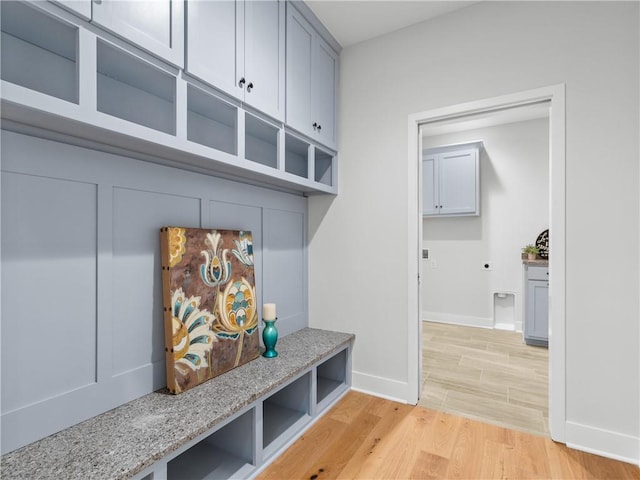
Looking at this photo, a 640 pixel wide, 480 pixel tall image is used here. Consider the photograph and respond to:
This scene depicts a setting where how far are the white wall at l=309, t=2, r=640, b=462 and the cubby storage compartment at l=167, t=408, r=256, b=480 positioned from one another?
1142mm

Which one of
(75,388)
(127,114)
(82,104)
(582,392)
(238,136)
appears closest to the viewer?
(82,104)

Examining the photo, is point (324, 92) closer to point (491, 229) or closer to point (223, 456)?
point (223, 456)

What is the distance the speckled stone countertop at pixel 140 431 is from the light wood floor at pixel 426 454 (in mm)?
439

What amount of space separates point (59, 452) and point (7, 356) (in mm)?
383

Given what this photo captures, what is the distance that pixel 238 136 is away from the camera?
1.72 metres

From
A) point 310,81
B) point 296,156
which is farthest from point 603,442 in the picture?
point 310,81

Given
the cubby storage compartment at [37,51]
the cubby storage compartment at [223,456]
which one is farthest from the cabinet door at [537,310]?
the cubby storage compartment at [37,51]

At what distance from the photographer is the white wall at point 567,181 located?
1.81 meters

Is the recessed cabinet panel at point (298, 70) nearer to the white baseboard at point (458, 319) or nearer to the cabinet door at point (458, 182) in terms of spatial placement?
the cabinet door at point (458, 182)

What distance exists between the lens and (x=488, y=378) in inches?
111

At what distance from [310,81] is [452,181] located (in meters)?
2.91

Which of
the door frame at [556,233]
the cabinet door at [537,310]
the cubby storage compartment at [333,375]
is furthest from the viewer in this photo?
the cabinet door at [537,310]

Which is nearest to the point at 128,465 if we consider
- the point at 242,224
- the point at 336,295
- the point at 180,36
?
the point at 242,224

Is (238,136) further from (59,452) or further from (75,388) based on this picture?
(59,452)
